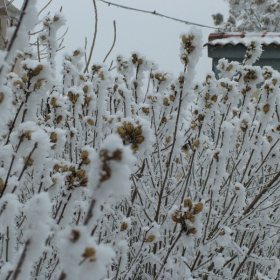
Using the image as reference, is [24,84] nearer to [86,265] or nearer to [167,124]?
[86,265]

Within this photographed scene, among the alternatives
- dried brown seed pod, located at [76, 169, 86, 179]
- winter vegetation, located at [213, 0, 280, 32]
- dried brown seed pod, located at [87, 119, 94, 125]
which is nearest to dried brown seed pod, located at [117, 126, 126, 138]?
dried brown seed pod, located at [76, 169, 86, 179]

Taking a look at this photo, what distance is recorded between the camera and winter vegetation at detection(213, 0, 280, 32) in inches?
563

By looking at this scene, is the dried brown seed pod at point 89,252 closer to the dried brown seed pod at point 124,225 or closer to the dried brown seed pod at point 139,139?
the dried brown seed pod at point 139,139

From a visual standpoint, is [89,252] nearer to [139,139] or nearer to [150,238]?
[139,139]

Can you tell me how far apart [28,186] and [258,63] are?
6577 millimetres

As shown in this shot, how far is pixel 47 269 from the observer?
171 cm

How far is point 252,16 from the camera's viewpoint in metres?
15.1

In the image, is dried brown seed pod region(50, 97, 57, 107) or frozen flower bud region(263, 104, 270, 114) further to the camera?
frozen flower bud region(263, 104, 270, 114)

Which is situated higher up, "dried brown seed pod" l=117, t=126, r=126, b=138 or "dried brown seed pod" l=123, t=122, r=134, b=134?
"dried brown seed pod" l=123, t=122, r=134, b=134

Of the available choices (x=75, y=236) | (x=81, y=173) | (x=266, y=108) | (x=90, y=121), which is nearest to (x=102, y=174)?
(x=75, y=236)

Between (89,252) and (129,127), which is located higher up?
(129,127)

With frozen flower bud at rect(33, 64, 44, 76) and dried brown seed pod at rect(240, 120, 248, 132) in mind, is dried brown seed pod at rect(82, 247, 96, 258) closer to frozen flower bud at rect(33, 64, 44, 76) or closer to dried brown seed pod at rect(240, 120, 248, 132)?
frozen flower bud at rect(33, 64, 44, 76)

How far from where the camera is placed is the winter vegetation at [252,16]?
563 inches

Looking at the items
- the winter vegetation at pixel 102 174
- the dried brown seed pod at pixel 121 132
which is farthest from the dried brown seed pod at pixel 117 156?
the dried brown seed pod at pixel 121 132
